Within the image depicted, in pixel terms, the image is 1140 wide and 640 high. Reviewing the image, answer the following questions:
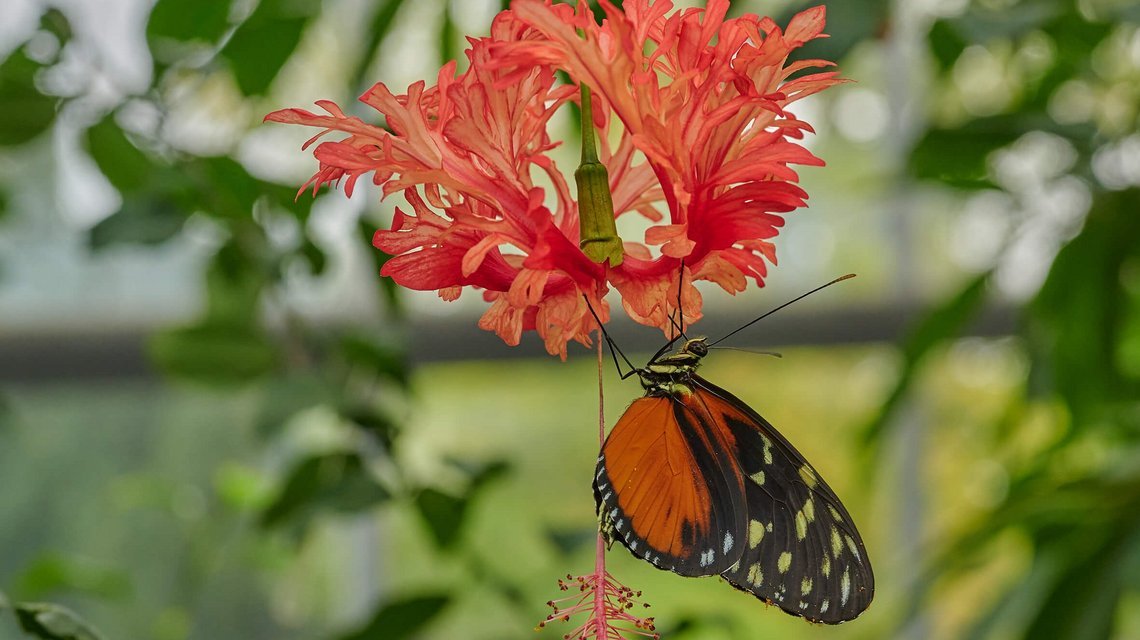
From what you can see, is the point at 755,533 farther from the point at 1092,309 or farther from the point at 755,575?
the point at 1092,309

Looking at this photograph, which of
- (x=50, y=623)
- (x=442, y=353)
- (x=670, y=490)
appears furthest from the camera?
(x=442, y=353)

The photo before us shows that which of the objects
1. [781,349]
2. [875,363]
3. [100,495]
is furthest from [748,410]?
[875,363]

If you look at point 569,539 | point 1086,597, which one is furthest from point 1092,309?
point 569,539

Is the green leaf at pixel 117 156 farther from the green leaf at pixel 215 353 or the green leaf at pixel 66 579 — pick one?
the green leaf at pixel 66 579

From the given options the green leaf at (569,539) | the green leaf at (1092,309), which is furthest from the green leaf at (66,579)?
the green leaf at (1092,309)

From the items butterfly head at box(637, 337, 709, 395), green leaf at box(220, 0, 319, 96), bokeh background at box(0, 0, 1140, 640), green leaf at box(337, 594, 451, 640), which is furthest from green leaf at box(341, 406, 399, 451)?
butterfly head at box(637, 337, 709, 395)
